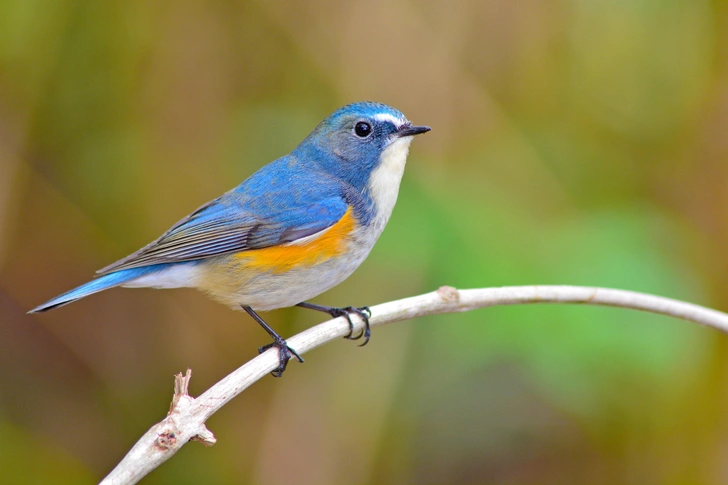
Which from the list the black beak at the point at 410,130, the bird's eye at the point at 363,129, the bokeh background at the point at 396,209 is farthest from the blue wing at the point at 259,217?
the bokeh background at the point at 396,209

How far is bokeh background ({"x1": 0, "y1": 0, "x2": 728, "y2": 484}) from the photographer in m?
3.92

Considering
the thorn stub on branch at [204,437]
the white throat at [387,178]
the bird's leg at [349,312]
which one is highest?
the white throat at [387,178]

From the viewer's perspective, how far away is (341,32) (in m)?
4.41

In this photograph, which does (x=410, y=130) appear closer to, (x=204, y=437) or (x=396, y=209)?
(x=396, y=209)

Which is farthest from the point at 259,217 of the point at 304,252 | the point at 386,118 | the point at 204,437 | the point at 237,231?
the point at 204,437

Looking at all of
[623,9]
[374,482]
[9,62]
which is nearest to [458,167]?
[623,9]

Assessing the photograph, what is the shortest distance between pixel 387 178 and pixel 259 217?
63 centimetres

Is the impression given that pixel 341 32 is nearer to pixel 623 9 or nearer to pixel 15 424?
pixel 623 9

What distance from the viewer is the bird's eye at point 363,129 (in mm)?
3523

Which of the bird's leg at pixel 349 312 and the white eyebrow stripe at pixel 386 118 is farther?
the white eyebrow stripe at pixel 386 118

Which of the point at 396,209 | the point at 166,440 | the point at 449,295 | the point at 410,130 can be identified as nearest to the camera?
the point at 166,440

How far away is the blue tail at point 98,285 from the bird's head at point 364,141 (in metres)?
1.00

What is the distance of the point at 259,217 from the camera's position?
345 centimetres

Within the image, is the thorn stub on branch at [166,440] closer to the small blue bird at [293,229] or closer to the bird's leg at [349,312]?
the small blue bird at [293,229]
